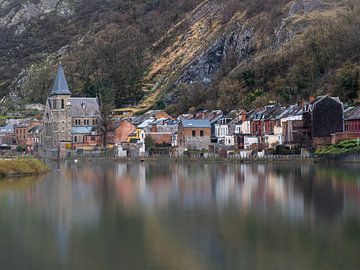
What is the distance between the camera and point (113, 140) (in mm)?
120438

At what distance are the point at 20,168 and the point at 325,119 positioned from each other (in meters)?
35.6

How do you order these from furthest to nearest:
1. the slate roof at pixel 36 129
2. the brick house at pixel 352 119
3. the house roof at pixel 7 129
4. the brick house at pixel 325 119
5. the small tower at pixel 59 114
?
the house roof at pixel 7 129
the slate roof at pixel 36 129
the small tower at pixel 59 114
the brick house at pixel 325 119
the brick house at pixel 352 119

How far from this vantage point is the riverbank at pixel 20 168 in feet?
217

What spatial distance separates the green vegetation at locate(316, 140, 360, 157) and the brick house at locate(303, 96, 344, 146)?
10.2 feet

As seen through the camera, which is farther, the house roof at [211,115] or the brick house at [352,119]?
the house roof at [211,115]

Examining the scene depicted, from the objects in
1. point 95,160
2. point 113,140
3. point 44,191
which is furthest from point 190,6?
point 44,191

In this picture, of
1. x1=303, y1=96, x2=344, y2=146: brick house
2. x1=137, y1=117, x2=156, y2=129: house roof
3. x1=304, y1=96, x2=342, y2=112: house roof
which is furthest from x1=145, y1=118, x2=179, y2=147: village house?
x1=303, y1=96, x2=344, y2=146: brick house

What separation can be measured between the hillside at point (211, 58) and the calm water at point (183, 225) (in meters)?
53.4

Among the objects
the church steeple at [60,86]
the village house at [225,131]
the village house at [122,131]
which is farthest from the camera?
the church steeple at [60,86]

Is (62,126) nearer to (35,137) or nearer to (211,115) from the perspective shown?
(35,137)

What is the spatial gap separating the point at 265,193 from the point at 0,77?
150038 mm

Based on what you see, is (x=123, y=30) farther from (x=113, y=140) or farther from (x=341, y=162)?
(x=341, y=162)

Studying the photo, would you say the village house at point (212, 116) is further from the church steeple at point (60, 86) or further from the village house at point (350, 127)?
the village house at point (350, 127)

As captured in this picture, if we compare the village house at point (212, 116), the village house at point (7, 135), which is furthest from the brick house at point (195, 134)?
the village house at point (7, 135)
